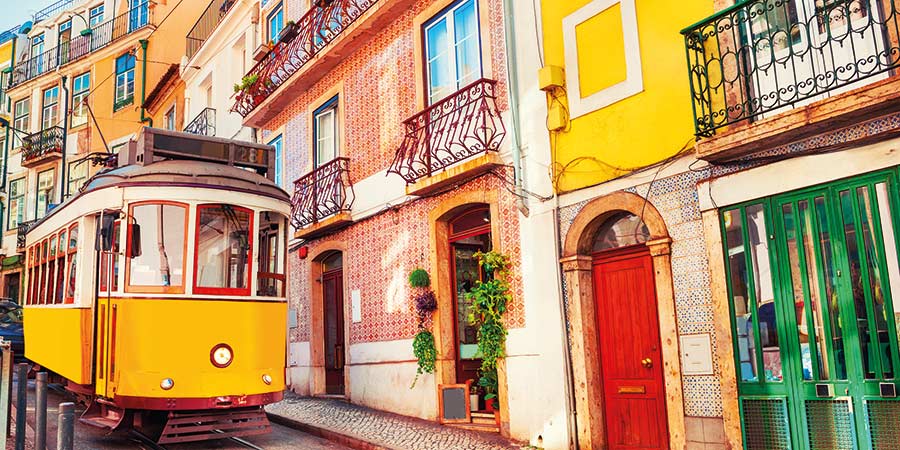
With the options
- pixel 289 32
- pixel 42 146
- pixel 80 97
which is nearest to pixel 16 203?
pixel 42 146

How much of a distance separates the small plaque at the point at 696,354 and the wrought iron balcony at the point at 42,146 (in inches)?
→ 1066

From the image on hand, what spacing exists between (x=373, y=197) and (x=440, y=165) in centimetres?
215

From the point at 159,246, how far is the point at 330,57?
20.3 feet

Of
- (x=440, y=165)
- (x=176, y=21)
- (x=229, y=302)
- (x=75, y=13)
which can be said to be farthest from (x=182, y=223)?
(x=75, y=13)

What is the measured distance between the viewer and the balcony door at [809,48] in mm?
5828

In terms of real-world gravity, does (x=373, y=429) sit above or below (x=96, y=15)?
Answer: below

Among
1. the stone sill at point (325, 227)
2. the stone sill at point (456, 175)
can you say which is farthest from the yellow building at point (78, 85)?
the stone sill at point (456, 175)

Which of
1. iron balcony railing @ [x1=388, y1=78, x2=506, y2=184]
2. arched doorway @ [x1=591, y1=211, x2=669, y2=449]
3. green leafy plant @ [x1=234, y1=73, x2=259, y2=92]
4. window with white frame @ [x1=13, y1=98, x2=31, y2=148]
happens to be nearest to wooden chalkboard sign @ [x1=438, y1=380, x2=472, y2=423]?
arched doorway @ [x1=591, y1=211, x2=669, y2=449]

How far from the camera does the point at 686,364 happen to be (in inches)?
272

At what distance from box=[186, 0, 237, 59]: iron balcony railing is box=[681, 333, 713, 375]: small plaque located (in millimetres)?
16658

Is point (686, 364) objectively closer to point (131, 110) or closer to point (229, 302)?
point (229, 302)

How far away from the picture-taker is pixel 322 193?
43.1ft

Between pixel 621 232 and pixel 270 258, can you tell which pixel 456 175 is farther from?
pixel 270 258

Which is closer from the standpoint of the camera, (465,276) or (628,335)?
(628,335)
